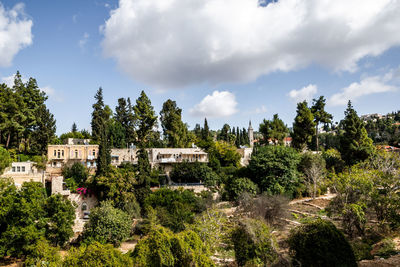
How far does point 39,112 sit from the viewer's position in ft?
119

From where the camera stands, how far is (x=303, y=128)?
1574 inches

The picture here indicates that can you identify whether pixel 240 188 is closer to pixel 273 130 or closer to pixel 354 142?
pixel 354 142

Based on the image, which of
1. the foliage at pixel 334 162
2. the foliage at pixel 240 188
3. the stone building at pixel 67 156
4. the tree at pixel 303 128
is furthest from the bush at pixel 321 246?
the stone building at pixel 67 156

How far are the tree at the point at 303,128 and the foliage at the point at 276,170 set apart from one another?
320 inches

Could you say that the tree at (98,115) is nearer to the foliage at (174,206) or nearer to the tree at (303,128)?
the foliage at (174,206)

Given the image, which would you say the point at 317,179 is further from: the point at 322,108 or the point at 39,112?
the point at 39,112

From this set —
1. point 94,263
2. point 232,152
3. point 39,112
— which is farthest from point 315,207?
point 39,112

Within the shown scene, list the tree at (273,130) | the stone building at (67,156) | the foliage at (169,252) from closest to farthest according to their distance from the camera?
the foliage at (169,252)
the stone building at (67,156)
the tree at (273,130)

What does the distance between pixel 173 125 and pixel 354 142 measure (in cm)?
2726

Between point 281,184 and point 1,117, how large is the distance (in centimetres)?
3648

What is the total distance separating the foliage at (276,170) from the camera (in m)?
30.3

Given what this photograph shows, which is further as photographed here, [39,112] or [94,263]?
[39,112]

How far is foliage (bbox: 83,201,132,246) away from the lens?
880 inches

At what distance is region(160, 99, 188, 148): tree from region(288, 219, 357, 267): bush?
31.7 metres
